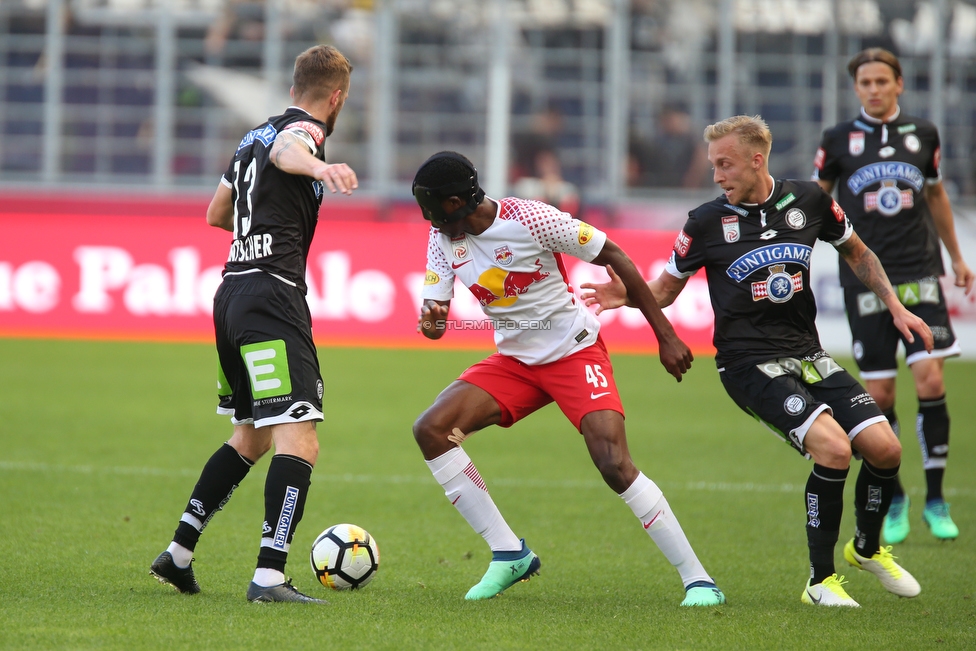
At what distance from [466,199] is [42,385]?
849 cm

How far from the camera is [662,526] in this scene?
497 cm

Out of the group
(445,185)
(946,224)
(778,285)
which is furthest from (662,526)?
(946,224)

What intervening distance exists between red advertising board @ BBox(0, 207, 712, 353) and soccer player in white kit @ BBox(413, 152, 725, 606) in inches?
388

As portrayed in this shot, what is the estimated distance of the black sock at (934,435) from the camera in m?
6.87

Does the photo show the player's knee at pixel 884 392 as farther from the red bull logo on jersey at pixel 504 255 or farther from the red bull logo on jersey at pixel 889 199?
the red bull logo on jersey at pixel 504 255

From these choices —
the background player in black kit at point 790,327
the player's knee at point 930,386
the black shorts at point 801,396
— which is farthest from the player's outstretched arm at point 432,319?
the player's knee at point 930,386

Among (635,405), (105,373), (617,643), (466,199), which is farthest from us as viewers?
(105,373)

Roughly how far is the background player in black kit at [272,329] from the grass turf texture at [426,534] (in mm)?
320

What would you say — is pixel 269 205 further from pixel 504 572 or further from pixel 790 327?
pixel 790 327

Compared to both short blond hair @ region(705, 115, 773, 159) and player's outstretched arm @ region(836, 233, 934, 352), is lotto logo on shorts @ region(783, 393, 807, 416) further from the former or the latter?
short blond hair @ region(705, 115, 773, 159)

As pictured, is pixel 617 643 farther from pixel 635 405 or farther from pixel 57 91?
pixel 57 91

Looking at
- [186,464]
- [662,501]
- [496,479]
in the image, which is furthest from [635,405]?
[662,501]

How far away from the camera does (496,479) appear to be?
27.1 ft

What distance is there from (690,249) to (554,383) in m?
0.92
